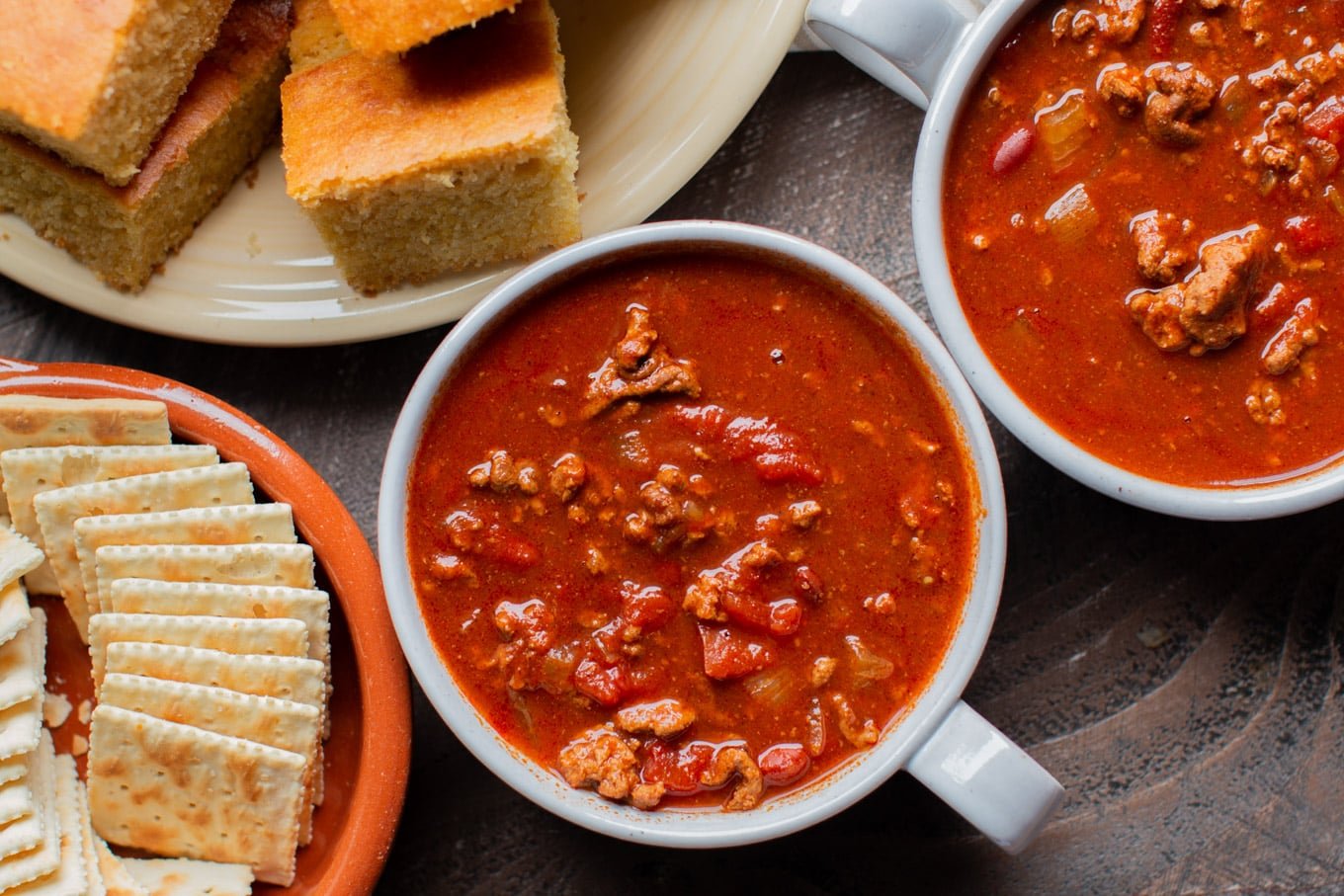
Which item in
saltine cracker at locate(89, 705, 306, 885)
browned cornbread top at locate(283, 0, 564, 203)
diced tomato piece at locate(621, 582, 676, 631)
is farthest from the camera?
browned cornbread top at locate(283, 0, 564, 203)

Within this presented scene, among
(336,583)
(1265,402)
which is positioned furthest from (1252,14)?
(336,583)

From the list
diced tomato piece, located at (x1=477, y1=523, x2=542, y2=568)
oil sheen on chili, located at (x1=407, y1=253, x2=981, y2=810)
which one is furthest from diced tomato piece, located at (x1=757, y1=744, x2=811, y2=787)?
diced tomato piece, located at (x1=477, y1=523, x2=542, y2=568)

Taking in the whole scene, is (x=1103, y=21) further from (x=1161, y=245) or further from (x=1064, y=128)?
(x=1161, y=245)

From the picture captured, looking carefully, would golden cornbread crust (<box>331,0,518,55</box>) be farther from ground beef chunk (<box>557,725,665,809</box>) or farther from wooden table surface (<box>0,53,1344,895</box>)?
ground beef chunk (<box>557,725,665,809</box>)

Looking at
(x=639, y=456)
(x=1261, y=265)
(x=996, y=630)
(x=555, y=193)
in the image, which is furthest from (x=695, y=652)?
(x=1261, y=265)

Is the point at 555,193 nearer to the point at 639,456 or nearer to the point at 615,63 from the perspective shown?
the point at 615,63

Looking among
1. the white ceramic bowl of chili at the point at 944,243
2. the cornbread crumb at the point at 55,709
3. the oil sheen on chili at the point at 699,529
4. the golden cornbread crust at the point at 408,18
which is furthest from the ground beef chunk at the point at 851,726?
the cornbread crumb at the point at 55,709
